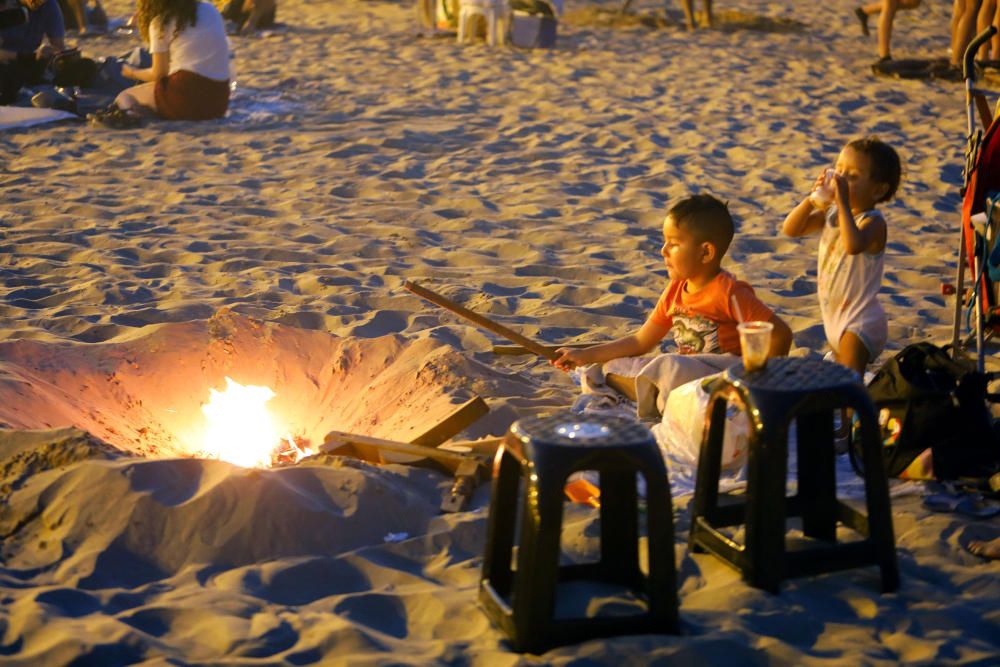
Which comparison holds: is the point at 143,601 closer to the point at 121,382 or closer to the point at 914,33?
the point at 121,382

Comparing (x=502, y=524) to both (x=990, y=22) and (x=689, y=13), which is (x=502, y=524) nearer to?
(x=990, y=22)

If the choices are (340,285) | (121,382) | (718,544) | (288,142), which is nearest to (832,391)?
(718,544)

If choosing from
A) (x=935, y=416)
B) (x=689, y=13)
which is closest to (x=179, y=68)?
(x=689, y=13)

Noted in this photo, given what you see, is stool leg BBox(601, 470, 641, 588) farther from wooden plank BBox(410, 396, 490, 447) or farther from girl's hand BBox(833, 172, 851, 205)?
girl's hand BBox(833, 172, 851, 205)

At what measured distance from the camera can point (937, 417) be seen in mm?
3537

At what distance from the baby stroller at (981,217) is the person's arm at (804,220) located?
1.69 feet

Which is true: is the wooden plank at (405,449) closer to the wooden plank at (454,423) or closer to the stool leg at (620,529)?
the wooden plank at (454,423)

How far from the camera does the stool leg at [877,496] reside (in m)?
2.89

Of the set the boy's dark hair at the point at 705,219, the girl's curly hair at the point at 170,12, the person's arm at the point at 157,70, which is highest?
the girl's curly hair at the point at 170,12

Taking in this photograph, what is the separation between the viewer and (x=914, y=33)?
561 inches

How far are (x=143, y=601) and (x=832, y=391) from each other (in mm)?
1755

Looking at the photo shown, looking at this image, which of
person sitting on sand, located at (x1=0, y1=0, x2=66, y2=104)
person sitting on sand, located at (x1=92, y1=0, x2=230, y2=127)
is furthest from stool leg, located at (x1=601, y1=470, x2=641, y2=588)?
person sitting on sand, located at (x1=0, y1=0, x2=66, y2=104)

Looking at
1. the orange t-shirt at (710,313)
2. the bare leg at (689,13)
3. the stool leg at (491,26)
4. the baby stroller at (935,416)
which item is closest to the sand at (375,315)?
the baby stroller at (935,416)

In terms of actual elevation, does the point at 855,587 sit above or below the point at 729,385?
below
